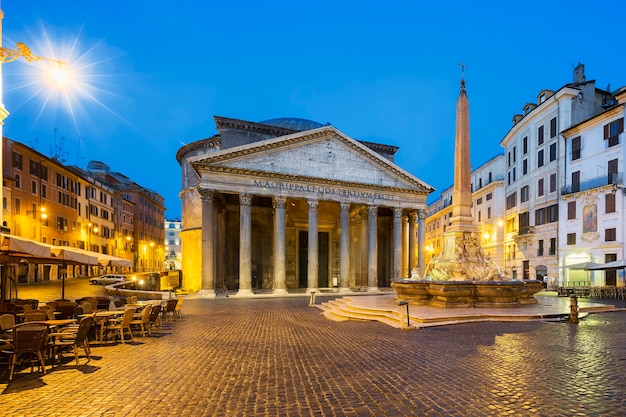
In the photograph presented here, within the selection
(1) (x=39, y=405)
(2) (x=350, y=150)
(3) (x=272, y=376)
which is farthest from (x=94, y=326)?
(2) (x=350, y=150)

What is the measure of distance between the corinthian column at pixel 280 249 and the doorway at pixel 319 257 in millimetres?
8334

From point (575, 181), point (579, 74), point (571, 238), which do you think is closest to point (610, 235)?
point (571, 238)

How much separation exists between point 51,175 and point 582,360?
49.8 meters

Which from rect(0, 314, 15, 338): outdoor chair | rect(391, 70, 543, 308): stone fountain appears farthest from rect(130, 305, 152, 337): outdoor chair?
rect(391, 70, 543, 308): stone fountain

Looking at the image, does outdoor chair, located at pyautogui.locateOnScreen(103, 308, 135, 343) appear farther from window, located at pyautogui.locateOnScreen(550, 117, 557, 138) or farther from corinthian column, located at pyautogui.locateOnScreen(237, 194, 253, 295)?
window, located at pyautogui.locateOnScreen(550, 117, 557, 138)

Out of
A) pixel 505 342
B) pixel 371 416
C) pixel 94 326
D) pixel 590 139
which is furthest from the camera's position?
pixel 590 139

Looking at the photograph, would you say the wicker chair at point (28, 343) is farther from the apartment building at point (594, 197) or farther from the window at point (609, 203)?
the window at point (609, 203)

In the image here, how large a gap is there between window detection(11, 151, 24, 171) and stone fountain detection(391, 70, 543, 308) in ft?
126

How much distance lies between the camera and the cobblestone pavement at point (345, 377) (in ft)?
16.9

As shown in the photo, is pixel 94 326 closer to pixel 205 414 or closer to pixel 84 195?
pixel 205 414

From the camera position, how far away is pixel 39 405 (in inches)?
211

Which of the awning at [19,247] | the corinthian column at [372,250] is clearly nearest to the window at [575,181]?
the corinthian column at [372,250]

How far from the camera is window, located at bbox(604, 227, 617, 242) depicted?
25.6m

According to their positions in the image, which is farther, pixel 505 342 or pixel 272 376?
pixel 505 342
